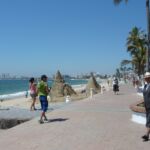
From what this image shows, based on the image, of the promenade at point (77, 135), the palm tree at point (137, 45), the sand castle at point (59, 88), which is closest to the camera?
the promenade at point (77, 135)

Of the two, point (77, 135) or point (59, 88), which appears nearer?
point (77, 135)

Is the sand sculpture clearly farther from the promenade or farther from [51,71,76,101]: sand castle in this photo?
the promenade

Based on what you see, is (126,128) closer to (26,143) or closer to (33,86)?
(26,143)

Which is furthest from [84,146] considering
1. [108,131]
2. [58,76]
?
[58,76]

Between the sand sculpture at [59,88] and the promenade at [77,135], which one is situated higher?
the sand sculpture at [59,88]

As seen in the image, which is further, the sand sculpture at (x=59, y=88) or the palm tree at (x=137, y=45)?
the palm tree at (x=137, y=45)

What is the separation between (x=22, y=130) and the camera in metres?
11.0

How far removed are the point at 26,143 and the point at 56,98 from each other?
23734 millimetres

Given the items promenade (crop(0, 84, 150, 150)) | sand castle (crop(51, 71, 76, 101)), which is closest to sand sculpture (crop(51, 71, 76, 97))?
sand castle (crop(51, 71, 76, 101))

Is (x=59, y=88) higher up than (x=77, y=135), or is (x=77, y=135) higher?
(x=59, y=88)

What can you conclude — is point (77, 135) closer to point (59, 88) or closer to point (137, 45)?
point (59, 88)

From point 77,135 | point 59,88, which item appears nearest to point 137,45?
point 59,88

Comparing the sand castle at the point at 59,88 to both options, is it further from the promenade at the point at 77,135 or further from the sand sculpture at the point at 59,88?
the promenade at the point at 77,135

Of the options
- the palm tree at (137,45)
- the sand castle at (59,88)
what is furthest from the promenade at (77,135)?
the palm tree at (137,45)
